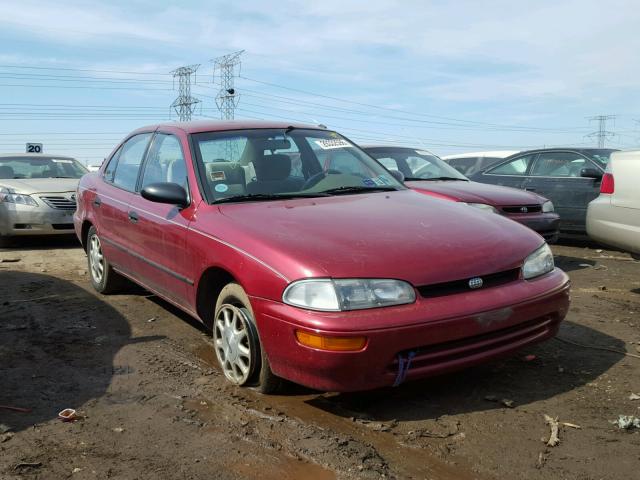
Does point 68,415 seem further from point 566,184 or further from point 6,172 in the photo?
point 6,172

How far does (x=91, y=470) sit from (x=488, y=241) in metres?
2.26

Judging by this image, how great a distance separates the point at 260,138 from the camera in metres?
4.43

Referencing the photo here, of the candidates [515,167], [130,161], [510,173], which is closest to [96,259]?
[130,161]

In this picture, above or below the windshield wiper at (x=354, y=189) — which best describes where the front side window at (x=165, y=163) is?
above

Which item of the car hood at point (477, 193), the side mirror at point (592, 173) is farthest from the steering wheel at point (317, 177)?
the side mirror at point (592, 173)

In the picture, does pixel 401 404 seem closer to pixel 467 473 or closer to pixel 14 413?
pixel 467 473

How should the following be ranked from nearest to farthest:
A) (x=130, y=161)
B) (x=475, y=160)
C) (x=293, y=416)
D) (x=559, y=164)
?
1. (x=293, y=416)
2. (x=130, y=161)
3. (x=559, y=164)
4. (x=475, y=160)

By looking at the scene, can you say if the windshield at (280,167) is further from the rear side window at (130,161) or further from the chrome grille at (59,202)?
the chrome grille at (59,202)

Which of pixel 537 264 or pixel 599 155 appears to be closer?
pixel 537 264

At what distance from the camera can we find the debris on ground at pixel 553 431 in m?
2.78

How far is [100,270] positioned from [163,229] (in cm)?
198

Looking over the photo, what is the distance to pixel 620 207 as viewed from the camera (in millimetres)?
5719

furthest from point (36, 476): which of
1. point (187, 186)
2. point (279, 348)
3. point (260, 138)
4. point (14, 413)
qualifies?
point (260, 138)

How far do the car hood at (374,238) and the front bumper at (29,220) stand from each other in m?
6.19
